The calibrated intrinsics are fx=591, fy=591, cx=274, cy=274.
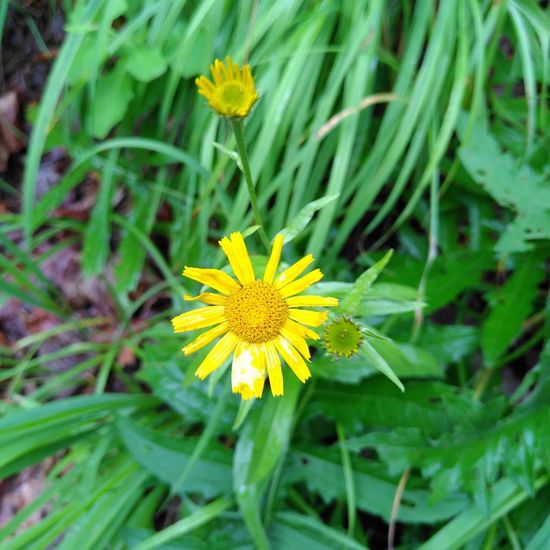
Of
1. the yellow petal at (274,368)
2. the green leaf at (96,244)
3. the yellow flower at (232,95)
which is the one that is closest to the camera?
the yellow flower at (232,95)

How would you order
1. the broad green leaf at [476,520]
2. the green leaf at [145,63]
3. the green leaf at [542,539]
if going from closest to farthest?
the green leaf at [542,539]
the broad green leaf at [476,520]
the green leaf at [145,63]

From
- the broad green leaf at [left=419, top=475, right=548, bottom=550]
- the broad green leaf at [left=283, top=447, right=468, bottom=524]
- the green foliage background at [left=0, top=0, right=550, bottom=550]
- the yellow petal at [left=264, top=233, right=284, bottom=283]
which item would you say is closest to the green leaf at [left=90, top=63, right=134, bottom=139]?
the green foliage background at [left=0, top=0, right=550, bottom=550]

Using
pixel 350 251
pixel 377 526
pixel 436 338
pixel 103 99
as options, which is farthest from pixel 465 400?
pixel 103 99

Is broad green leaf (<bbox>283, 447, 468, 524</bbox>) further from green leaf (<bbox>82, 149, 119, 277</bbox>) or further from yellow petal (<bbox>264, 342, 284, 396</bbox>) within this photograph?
green leaf (<bbox>82, 149, 119, 277</bbox>)

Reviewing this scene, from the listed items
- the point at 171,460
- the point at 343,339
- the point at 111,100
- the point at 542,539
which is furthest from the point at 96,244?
the point at 542,539

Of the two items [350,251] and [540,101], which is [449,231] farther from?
[540,101]

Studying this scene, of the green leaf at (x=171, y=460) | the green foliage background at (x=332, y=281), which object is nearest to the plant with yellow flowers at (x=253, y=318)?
the green foliage background at (x=332, y=281)

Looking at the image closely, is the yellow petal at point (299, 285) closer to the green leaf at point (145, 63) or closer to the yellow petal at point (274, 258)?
the yellow petal at point (274, 258)
